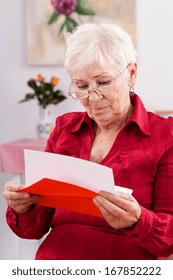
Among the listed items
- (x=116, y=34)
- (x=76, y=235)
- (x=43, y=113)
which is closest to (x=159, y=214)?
(x=76, y=235)

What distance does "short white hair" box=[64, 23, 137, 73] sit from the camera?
5.10ft

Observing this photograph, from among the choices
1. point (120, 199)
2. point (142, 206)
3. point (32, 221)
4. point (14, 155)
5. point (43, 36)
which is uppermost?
point (43, 36)

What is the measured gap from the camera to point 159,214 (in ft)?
5.04

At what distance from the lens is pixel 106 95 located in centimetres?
161

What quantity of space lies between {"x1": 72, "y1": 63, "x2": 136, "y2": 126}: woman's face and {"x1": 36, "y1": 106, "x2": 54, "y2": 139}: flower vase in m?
1.70

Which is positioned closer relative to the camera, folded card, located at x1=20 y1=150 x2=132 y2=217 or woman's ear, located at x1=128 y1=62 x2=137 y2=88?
folded card, located at x1=20 y1=150 x2=132 y2=217

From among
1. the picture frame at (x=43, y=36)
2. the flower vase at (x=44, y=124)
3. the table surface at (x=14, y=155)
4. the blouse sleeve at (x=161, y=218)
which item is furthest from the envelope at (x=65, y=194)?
the picture frame at (x=43, y=36)

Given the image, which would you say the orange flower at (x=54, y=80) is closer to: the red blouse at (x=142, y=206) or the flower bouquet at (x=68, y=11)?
the flower bouquet at (x=68, y=11)

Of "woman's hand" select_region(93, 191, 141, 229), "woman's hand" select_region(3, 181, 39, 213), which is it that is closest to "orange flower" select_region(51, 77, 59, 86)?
"woman's hand" select_region(3, 181, 39, 213)

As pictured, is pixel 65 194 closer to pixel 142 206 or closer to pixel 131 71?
pixel 142 206

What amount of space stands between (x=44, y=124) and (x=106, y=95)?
5.85 feet

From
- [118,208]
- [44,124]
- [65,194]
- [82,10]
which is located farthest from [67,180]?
[82,10]

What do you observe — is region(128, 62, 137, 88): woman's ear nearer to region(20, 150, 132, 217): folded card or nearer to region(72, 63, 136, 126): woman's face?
region(72, 63, 136, 126): woman's face

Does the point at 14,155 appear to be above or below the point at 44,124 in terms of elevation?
below
